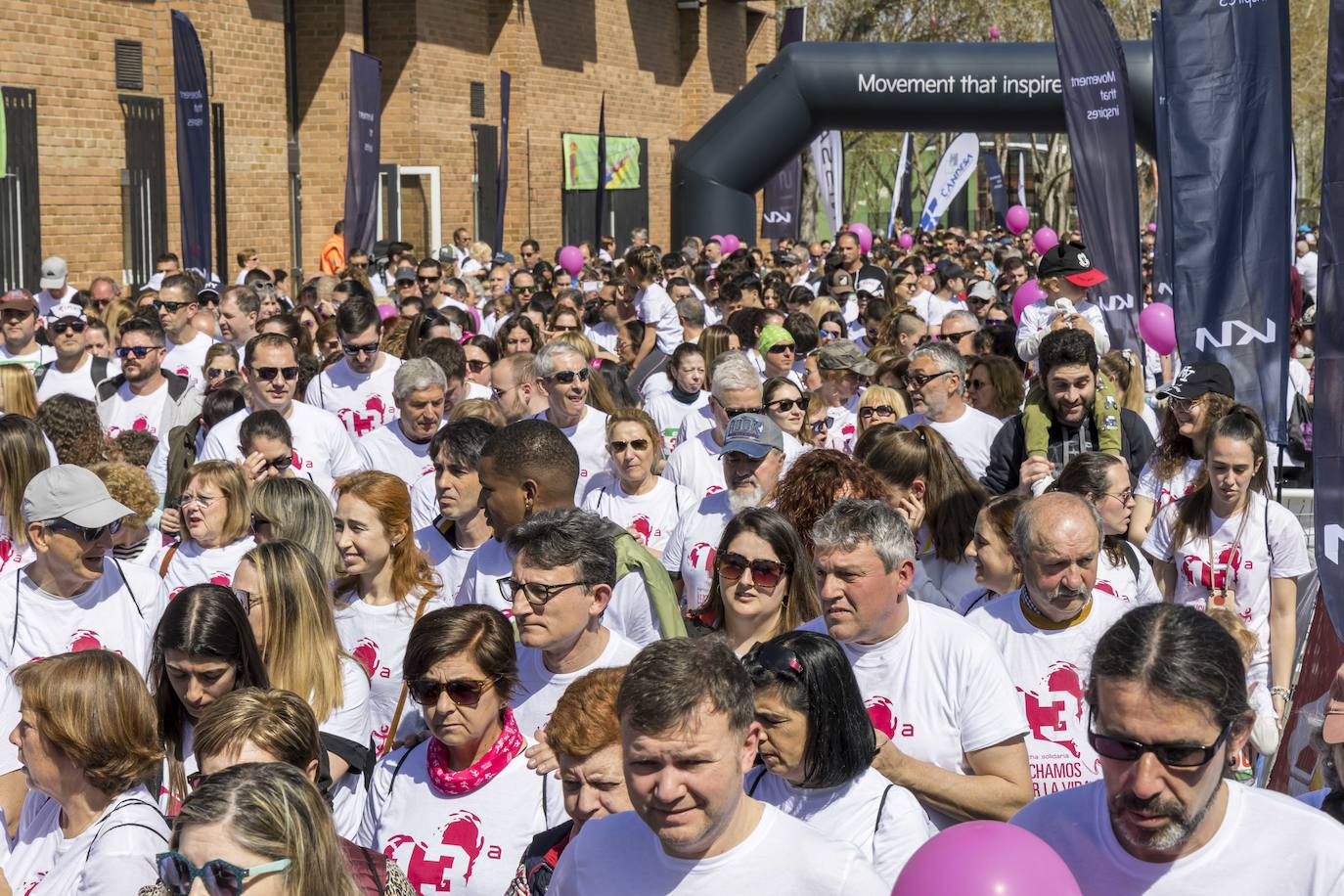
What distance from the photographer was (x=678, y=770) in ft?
10.6

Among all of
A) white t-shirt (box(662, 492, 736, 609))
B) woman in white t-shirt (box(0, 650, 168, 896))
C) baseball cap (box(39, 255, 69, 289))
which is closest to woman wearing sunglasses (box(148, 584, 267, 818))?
woman in white t-shirt (box(0, 650, 168, 896))

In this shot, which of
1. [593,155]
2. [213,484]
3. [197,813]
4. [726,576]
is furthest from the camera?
[593,155]

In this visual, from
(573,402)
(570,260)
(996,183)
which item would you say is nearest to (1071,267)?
(573,402)

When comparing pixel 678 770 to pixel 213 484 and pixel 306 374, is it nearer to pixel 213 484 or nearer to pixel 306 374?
pixel 213 484

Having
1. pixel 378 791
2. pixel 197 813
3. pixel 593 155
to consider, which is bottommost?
pixel 378 791

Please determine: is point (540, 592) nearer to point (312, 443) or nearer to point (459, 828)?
point (459, 828)

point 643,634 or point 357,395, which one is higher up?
point 357,395

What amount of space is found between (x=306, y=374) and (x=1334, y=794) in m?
8.09

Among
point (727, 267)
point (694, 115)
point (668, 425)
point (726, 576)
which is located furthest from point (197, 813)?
point (694, 115)

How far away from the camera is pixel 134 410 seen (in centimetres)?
994

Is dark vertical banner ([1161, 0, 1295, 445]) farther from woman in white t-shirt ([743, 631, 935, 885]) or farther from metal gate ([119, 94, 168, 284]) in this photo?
metal gate ([119, 94, 168, 284])

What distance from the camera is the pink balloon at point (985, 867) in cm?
262

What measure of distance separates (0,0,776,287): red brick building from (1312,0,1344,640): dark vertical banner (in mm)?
15901

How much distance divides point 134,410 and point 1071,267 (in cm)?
595
